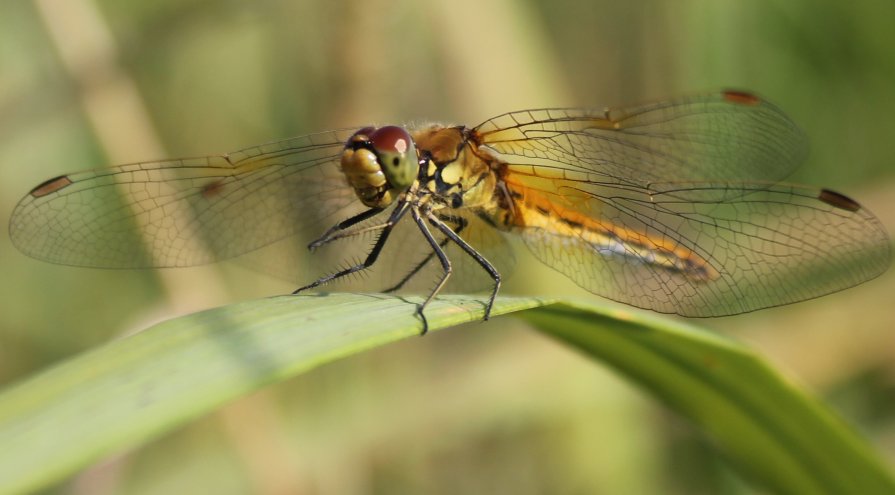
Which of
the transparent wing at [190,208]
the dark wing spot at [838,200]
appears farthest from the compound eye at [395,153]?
the dark wing spot at [838,200]

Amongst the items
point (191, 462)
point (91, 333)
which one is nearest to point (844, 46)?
point (191, 462)

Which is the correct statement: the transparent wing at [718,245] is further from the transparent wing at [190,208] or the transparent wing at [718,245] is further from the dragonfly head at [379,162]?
the transparent wing at [190,208]

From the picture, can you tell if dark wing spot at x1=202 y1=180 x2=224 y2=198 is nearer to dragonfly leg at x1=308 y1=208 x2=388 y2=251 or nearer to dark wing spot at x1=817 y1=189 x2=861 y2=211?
dragonfly leg at x1=308 y1=208 x2=388 y2=251

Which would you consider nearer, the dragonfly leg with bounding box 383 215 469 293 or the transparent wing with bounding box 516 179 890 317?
the transparent wing with bounding box 516 179 890 317

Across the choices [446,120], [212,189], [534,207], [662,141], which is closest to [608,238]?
[534,207]

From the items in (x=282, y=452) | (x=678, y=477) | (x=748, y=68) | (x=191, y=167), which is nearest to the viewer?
(x=191, y=167)

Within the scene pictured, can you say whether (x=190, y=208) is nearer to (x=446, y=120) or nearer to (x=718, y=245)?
(x=446, y=120)

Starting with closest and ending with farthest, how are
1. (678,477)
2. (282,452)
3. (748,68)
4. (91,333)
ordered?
(282,452) → (678,477) → (748,68) → (91,333)

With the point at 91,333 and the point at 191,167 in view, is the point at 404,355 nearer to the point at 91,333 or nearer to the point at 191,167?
the point at 191,167

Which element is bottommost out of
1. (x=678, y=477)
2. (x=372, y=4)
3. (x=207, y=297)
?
(x=678, y=477)

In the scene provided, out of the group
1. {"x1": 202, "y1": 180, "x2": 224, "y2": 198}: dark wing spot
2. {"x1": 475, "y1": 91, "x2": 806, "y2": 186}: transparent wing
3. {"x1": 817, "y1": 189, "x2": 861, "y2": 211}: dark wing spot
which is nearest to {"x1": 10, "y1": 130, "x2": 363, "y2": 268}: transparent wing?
{"x1": 202, "y1": 180, "x2": 224, "y2": 198}: dark wing spot
